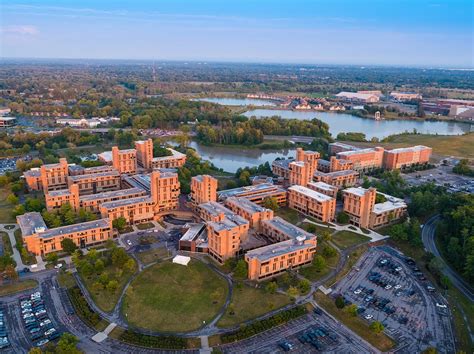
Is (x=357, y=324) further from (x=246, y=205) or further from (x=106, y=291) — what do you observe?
(x=106, y=291)

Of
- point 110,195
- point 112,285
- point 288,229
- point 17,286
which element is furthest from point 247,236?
point 17,286

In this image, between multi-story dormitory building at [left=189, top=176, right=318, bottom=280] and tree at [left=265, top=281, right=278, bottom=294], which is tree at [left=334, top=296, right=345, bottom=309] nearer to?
tree at [left=265, top=281, right=278, bottom=294]

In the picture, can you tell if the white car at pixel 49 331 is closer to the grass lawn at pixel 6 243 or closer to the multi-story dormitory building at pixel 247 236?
the grass lawn at pixel 6 243

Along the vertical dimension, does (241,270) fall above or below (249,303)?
above

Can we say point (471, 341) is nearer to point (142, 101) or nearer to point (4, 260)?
point (4, 260)

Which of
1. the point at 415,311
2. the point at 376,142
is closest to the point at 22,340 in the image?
the point at 415,311

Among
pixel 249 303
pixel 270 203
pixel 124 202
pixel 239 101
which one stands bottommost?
pixel 249 303
